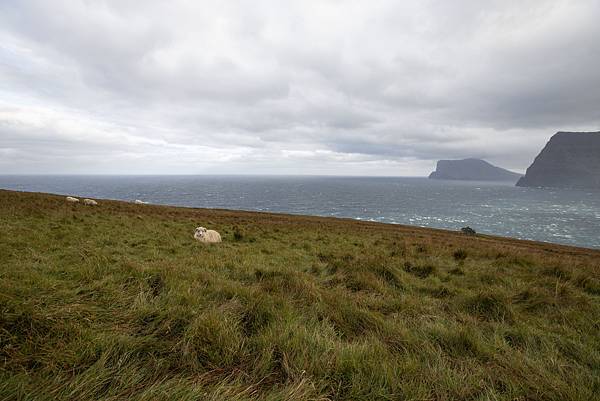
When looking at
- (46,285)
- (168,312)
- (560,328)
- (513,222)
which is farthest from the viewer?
(513,222)

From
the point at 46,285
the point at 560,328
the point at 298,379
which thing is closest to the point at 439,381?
the point at 298,379

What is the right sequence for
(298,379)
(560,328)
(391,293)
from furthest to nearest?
(391,293)
(560,328)
(298,379)

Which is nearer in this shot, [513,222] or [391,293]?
[391,293]

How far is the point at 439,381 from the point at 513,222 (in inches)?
3414

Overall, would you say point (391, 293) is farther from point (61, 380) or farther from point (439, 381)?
point (61, 380)

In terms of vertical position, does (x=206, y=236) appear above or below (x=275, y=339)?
below

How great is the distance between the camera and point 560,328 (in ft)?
12.5

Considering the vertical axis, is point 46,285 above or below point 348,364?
above

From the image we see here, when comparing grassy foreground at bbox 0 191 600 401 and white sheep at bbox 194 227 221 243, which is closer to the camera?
grassy foreground at bbox 0 191 600 401

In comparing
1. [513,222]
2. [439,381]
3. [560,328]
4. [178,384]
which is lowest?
[513,222]

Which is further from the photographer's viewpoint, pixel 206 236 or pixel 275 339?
pixel 206 236

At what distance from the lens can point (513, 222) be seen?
67.3m

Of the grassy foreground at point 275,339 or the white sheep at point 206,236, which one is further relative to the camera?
the white sheep at point 206,236

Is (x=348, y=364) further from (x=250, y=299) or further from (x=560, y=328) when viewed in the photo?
(x=560, y=328)
